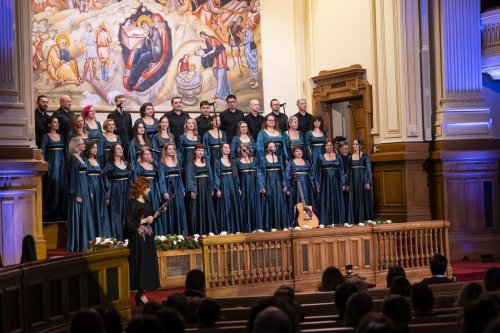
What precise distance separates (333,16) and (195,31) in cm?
233

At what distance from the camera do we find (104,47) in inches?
528

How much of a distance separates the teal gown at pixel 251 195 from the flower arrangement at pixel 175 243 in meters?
2.30

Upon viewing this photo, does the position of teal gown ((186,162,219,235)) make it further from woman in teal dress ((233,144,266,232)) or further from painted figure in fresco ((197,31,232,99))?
painted figure in fresco ((197,31,232,99))

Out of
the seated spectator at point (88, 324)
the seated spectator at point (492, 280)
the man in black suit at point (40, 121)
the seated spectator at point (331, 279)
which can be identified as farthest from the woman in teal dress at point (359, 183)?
the seated spectator at point (88, 324)

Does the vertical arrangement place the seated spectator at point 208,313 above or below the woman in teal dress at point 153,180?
below

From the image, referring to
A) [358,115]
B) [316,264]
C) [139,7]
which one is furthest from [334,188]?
[139,7]

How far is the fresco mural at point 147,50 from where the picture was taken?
42.4 feet

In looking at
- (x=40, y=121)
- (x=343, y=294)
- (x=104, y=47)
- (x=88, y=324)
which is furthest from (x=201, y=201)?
(x=88, y=324)

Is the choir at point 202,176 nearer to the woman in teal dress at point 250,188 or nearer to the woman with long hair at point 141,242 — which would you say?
the woman in teal dress at point 250,188

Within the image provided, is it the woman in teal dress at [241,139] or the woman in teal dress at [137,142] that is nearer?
the woman in teal dress at [137,142]

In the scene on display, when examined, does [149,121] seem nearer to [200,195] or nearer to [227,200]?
[200,195]

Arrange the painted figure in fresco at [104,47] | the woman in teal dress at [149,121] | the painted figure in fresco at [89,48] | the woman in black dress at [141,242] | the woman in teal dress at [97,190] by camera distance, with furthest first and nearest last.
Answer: the painted figure in fresco at [104,47]
the painted figure in fresco at [89,48]
the woman in teal dress at [149,121]
the woman in teal dress at [97,190]
the woman in black dress at [141,242]

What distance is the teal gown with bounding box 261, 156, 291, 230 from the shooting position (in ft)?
40.0

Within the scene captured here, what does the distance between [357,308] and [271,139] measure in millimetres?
7708
